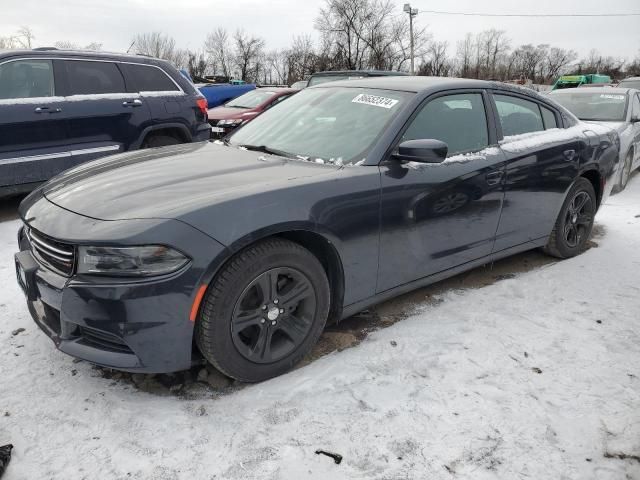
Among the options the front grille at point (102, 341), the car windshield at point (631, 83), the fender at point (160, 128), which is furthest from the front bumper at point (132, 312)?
the car windshield at point (631, 83)

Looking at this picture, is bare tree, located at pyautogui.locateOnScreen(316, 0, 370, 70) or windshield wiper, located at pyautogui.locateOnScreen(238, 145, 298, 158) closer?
windshield wiper, located at pyautogui.locateOnScreen(238, 145, 298, 158)

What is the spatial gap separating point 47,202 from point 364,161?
1670mm

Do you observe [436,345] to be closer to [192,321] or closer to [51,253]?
[192,321]

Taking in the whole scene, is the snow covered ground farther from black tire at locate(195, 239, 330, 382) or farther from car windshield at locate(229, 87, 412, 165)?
car windshield at locate(229, 87, 412, 165)

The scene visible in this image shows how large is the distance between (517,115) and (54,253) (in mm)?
3270

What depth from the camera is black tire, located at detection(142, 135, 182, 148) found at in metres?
5.99

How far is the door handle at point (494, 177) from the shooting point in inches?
130

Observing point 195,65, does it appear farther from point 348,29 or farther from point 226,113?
point 226,113

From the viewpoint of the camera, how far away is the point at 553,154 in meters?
3.84

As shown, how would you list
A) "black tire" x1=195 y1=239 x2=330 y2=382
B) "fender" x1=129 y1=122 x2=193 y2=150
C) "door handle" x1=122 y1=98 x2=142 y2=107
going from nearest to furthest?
"black tire" x1=195 y1=239 x2=330 y2=382, "door handle" x1=122 y1=98 x2=142 y2=107, "fender" x1=129 y1=122 x2=193 y2=150

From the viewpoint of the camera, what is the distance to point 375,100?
125 inches

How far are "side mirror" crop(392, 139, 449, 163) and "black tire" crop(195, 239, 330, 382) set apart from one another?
0.80m

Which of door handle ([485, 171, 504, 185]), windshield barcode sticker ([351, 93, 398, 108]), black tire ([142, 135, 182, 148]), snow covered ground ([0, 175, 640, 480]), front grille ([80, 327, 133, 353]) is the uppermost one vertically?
windshield barcode sticker ([351, 93, 398, 108])

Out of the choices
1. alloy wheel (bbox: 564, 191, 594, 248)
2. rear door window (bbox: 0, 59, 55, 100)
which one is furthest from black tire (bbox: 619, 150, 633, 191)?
rear door window (bbox: 0, 59, 55, 100)
